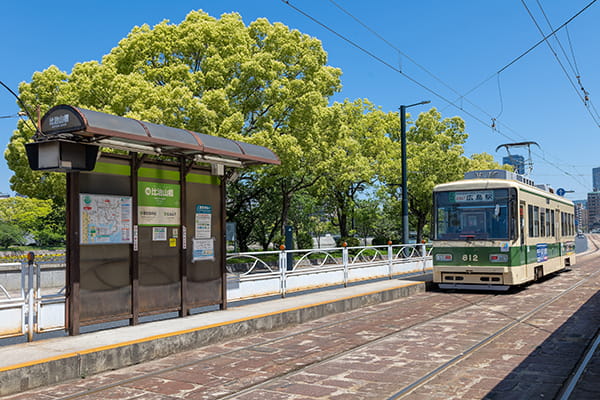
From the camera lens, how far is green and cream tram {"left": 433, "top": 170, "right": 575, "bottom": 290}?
632 inches

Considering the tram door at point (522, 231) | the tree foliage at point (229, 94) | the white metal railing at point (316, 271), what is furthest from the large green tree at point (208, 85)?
the tram door at point (522, 231)

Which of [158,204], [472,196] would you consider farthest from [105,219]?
[472,196]

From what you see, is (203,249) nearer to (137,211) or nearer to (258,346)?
(137,211)

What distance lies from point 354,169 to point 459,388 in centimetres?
2568

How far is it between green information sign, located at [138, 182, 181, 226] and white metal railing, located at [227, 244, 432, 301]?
200 centimetres

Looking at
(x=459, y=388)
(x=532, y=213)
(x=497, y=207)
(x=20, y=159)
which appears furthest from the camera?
(x=20, y=159)

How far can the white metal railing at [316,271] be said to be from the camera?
1333cm

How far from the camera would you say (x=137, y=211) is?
10039 millimetres

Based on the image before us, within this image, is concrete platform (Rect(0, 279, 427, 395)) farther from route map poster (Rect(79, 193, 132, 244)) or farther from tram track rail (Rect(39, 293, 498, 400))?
route map poster (Rect(79, 193, 132, 244))

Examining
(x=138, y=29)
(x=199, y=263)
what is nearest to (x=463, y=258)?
(x=199, y=263)

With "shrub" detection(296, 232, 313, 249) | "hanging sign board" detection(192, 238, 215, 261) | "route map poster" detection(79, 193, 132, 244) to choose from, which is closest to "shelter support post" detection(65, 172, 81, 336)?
"route map poster" detection(79, 193, 132, 244)

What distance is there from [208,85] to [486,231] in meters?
14.2

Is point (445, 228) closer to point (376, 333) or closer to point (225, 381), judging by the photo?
point (376, 333)

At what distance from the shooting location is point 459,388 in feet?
21.6
